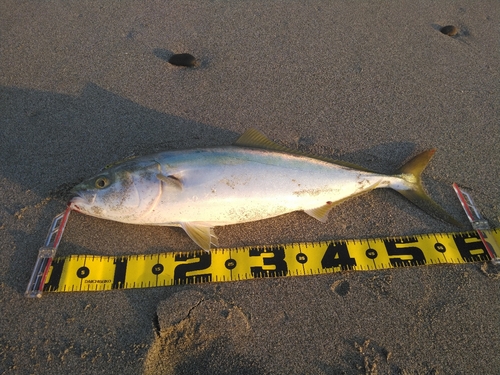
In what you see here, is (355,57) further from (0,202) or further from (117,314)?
(0,202)

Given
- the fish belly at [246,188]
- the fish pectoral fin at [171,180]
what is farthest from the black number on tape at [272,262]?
the fish pectoral fin at [171,180]

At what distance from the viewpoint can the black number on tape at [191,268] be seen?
100 inches

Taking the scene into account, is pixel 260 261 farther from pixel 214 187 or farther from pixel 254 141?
pixel 254 141

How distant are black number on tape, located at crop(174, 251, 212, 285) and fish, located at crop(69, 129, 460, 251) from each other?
0.47 ft

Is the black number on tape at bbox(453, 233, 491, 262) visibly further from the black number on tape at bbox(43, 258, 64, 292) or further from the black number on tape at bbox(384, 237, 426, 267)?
the black number on tape at bbox(43, 258, 64, 292)

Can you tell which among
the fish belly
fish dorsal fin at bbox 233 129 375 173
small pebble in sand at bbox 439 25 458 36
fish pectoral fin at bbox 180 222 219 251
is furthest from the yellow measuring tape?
small pebble in sand at bbox 439 25 458 36

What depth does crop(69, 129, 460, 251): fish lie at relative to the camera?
8.32 ft

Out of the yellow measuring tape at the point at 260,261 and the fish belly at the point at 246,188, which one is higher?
the fish belly at the point at 246,188

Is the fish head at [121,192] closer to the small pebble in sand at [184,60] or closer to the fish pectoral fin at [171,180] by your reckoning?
the fish pectoral fin at [171,180]

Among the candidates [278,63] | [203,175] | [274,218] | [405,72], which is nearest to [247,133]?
[203,175]

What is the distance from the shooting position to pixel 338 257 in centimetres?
268

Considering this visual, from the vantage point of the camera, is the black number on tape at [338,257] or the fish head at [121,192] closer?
the fish head at [121,192]

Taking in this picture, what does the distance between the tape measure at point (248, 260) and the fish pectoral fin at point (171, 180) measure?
0.58 m

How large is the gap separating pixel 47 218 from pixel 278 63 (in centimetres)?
285
